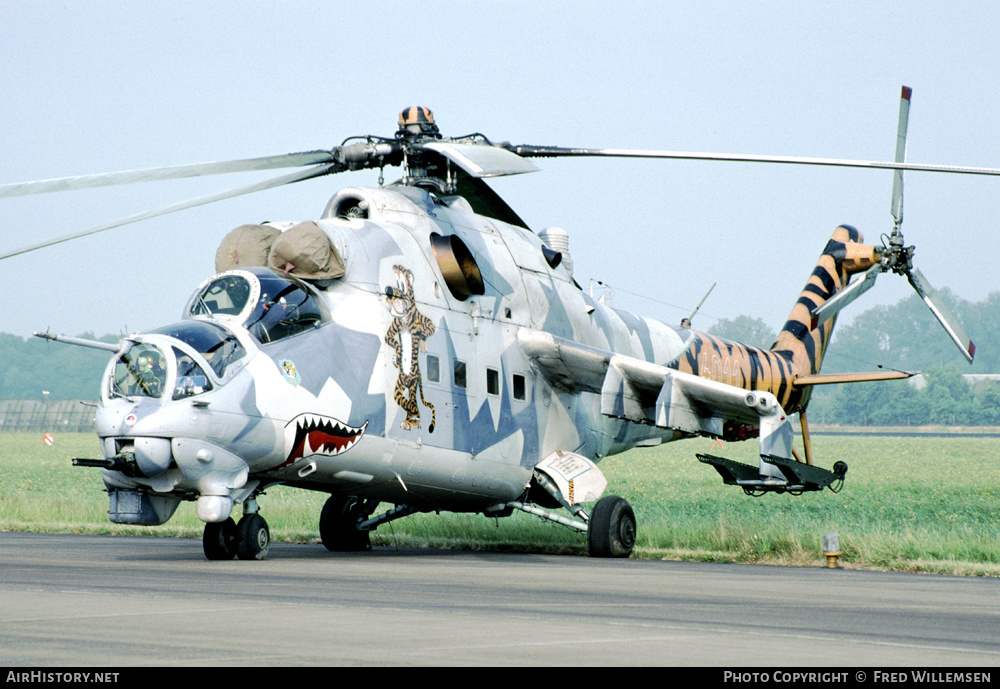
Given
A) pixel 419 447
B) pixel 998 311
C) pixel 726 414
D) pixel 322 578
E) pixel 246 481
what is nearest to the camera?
pixel 322 578

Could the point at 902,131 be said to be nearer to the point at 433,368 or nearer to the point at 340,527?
the point at 433,368

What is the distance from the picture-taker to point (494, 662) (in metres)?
6.25

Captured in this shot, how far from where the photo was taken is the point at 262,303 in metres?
13.9

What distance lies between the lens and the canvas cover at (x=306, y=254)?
14.3 metres

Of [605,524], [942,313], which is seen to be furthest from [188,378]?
[942,313]

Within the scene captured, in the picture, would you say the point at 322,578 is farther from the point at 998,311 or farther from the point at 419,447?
the point at 998,311

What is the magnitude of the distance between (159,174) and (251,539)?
13.9 feet

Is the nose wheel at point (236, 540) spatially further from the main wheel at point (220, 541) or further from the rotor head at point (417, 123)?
the rotor head at point (417, 123)

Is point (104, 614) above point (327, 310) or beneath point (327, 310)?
beneath

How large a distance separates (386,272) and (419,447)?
7.14 ft

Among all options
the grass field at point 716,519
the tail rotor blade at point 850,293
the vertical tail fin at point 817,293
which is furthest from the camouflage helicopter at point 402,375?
the vertical tail fin at point 817,293

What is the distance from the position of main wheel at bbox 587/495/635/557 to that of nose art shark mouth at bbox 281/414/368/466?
3996mm

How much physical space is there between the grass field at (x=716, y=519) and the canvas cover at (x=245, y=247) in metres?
6.01
